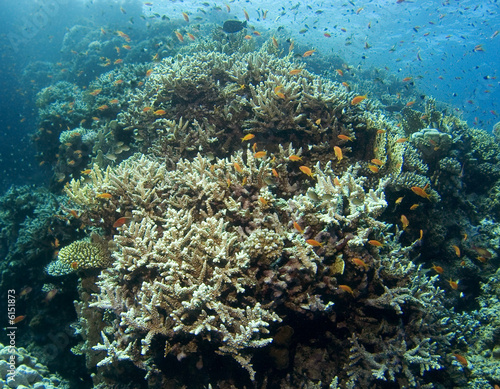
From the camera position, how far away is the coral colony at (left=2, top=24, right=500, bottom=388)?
283cm

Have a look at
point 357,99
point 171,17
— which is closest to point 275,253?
point 357,99

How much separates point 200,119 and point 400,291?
16.6 feet

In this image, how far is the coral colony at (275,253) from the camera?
2.83 meters

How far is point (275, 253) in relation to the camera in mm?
2973

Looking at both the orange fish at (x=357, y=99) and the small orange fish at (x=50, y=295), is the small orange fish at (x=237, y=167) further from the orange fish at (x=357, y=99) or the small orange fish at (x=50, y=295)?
the small orange fish at (x=50, y=295)

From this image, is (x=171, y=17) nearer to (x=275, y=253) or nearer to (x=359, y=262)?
(x=275, y=253)

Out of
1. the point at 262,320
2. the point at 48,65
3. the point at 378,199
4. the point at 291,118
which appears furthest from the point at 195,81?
the point at 48,65

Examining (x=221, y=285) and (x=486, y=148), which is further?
(x=486, y=148)

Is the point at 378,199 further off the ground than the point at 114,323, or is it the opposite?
the point at 378,199

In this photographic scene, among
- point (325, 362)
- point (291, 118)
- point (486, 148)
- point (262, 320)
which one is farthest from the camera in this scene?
point (486, 148)

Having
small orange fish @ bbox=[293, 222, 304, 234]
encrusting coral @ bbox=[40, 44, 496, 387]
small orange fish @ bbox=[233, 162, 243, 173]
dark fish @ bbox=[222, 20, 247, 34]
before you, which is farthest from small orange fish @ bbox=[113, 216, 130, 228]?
dark fish @ bbox=[222, 20, 247, 34]

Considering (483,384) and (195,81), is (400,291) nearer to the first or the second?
(483,384)

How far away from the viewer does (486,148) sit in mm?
7082

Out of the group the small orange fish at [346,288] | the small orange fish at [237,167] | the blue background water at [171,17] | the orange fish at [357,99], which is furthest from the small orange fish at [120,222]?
the blue background water at [171,17]
